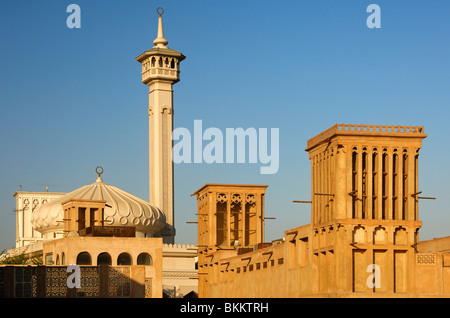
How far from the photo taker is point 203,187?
279 ft

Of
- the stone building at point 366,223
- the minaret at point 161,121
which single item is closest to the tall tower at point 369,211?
the stone building at point 366,223

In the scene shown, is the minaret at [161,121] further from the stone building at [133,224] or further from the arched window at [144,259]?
the arched window at [144,259]

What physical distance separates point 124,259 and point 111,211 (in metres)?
18.3

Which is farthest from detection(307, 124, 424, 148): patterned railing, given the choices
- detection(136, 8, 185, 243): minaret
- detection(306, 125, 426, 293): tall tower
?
detection(136, 8, 185, 243): minaret

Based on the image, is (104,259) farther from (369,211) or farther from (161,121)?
(161,121)

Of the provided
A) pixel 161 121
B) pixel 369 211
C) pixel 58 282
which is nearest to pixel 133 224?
pixel 161 121

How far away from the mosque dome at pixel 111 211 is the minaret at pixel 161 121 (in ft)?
30.7

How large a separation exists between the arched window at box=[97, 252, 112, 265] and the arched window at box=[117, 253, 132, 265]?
75 centimetres

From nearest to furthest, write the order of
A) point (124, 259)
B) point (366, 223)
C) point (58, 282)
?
point (366, 223), point (58, 282), point (124, 259)

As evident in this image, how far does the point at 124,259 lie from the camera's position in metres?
72.9

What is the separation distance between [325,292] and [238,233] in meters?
Result: 25.9

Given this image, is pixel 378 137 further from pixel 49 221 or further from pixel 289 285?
pixel 49 221

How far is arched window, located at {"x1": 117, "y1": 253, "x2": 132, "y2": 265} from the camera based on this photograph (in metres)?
72.8

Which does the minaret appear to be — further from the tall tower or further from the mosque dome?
the tall tower
